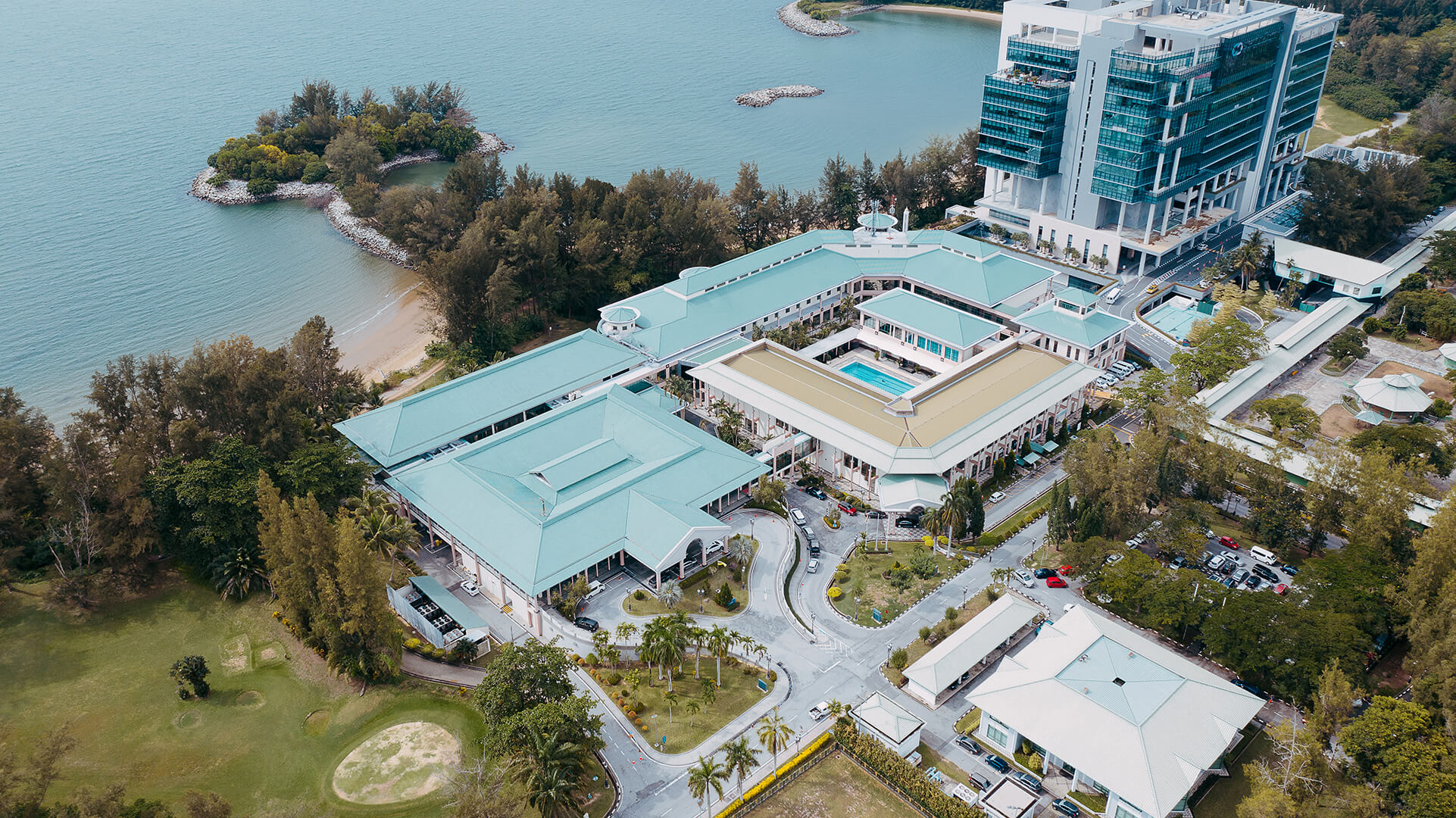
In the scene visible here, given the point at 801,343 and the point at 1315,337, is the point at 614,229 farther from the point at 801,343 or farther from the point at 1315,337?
the point at 1315,337

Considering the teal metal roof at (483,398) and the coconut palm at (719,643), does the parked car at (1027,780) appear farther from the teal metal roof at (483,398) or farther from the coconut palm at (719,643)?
the teal metal roof at (483,398)

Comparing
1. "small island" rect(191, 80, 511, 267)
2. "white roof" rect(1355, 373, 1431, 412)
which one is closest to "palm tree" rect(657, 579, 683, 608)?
"white roof" rect(1355, 373, 1431, 412)

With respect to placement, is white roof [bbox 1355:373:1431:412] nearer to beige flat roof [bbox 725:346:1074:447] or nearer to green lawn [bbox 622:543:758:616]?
beige flat roof [bbox 725:346:1074:447]

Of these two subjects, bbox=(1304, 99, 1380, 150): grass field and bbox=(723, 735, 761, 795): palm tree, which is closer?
bbox=(723, 735, 761, 795): palm tree

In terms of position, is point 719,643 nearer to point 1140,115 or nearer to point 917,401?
point 917,401

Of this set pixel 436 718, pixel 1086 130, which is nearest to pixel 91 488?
pixel 436 718

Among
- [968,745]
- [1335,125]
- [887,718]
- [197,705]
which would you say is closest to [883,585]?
[887,718]

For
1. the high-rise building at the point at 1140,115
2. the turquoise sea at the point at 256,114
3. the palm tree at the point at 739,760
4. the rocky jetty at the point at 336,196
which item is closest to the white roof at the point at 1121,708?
the palm tree at the point at 739,760
